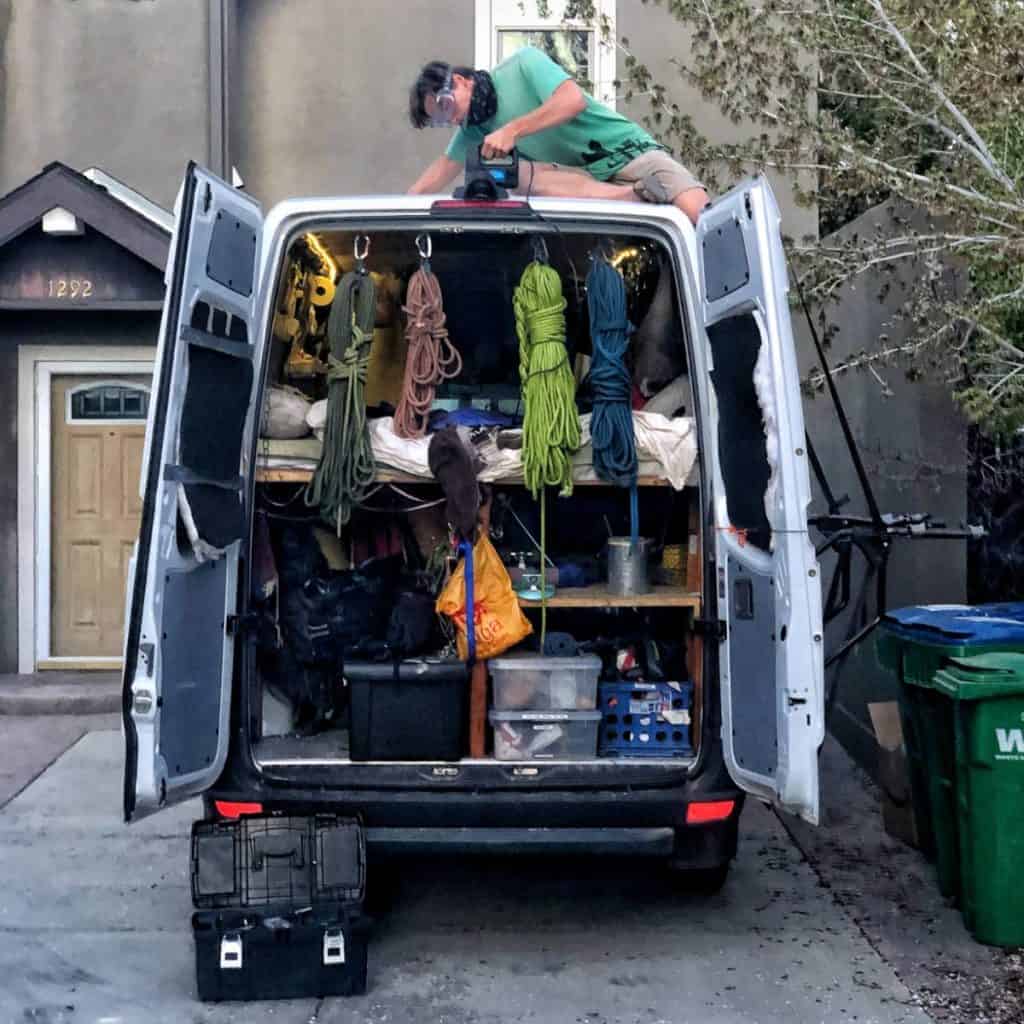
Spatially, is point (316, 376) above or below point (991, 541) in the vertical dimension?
above

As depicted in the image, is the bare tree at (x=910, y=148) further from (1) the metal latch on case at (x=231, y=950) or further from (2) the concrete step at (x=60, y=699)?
(2) the concrete step at (x=60, y=699)

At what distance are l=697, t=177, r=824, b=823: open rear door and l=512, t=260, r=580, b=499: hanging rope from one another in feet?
1.82

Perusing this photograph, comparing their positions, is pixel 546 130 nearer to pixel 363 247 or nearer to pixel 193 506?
pixel 363 247

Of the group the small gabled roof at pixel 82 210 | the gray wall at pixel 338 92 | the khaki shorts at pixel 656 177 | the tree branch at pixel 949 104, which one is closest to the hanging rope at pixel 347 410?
the khaki shorts at pixel 656 177

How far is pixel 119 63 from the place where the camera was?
9516 millimetres

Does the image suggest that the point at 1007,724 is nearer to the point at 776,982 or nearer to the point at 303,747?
the point at 776,982

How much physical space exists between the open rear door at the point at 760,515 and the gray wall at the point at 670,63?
16.2 ft

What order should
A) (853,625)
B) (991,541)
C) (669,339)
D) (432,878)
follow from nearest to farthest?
(669,339) < (432,878) < (991,541) < (853,625)

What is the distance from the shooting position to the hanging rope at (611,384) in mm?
4961

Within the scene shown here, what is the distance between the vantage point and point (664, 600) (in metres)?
4.96

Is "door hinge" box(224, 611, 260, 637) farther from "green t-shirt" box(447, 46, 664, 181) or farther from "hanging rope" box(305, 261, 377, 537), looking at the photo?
"green t-shirt" box(447, 46, 664, 181)

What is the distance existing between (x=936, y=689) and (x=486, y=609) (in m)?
1.54

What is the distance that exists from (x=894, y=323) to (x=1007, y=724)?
2.82 m

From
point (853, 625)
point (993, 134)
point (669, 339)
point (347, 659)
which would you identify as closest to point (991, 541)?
point (853, 625)
